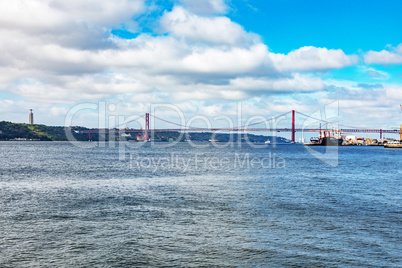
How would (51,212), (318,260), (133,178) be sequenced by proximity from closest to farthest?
1. (318,260)
2. (51,212)
3. (133,178)

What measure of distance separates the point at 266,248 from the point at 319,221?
5.97 meters

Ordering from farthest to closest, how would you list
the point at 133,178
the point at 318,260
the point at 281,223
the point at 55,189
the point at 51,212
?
the point at 133,178 < the point at 55,189 < the point at 51,212 < the point at 281,223 < the point at 318,260

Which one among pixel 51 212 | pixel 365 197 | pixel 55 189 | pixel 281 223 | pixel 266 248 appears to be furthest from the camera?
pixel 55 189

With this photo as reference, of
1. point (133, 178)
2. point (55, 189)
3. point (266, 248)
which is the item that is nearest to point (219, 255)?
point (266, 248)

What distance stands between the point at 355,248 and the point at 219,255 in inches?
223

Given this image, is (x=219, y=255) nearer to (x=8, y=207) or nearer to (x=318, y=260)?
(x=318, y=260)

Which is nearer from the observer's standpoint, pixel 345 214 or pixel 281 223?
pixel 281 223

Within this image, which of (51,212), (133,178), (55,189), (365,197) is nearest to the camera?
(51,212)

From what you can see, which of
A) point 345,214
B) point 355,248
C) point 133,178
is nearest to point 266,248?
point 355,248

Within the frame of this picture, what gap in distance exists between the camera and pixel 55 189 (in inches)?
1183

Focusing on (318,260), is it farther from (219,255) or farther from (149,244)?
(149,244)

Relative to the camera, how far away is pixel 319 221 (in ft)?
63.5

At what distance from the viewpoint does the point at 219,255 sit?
13.9m

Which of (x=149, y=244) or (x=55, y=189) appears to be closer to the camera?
(x=149, y=244)
